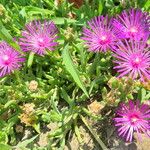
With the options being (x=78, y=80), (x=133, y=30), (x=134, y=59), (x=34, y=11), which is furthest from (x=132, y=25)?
(x=34, y=11)

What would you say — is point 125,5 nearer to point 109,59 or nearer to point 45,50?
point 109,59

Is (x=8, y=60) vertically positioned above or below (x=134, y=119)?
above

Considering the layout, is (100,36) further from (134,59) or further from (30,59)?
(30,59)

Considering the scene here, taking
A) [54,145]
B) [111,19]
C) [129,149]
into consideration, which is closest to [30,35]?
[111,19]

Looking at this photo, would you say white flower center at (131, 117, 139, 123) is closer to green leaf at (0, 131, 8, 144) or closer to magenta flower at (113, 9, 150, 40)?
magenta flower at (113, 9, 150, 40)

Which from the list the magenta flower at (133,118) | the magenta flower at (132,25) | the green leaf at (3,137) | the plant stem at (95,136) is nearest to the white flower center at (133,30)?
the magenta flower at (132,25)

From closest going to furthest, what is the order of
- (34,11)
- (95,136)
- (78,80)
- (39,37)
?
1. (78,80)
2. (95,136)
3. (39,37)
4. (34,11)

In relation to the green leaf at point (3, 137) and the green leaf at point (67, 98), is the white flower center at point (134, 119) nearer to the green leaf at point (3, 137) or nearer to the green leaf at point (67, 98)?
the green leaf at point (67, 98)
